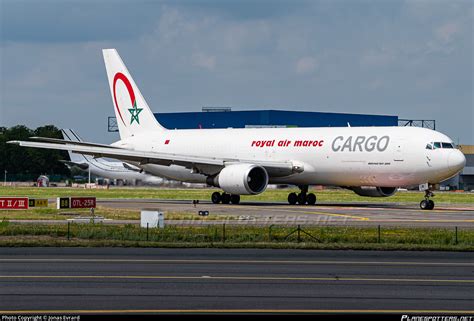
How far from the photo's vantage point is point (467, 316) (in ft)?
52.4

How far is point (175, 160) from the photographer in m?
60.1

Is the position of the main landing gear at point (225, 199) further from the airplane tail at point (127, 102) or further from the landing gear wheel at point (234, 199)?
the airplane tail at point (127, 102)

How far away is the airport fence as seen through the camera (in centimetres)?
3250

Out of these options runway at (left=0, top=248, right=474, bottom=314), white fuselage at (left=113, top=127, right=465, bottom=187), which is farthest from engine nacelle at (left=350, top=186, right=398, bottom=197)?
runway at (left=0, top=248, right=474, bottom=314)

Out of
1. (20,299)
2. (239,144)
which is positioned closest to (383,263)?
(20,299)

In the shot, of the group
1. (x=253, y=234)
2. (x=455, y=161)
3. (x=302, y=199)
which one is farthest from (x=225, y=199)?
(x=253, y=234)

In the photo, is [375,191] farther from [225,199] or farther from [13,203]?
[13,203]

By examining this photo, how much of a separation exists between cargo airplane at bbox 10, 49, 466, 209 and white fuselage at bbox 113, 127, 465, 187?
0.06 meters

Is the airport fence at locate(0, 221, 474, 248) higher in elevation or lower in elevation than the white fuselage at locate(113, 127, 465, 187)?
lower

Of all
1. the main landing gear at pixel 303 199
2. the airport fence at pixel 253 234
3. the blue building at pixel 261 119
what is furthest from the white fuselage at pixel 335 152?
the blue building at pixel 261 119

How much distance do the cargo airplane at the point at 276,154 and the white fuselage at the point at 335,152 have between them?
0.19 feet

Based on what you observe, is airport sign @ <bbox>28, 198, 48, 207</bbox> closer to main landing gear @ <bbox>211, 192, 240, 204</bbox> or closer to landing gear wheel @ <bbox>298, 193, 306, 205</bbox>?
main landing gear @ <bbox>211, 192, 240, 204</bbox>

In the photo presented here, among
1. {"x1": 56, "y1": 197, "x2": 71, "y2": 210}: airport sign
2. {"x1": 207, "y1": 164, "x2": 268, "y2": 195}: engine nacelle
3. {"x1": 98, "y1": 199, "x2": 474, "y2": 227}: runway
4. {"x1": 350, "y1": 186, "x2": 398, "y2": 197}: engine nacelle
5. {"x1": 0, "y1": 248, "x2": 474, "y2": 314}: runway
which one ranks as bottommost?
{"x1": 0, "y1": 248, "x2": 474, "y2": 314}: runway

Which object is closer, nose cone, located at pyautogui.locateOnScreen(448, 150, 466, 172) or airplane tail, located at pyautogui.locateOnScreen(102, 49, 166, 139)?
nose cone, located at pyautogui.locateOnScreen(448, 150, 466, 172)
